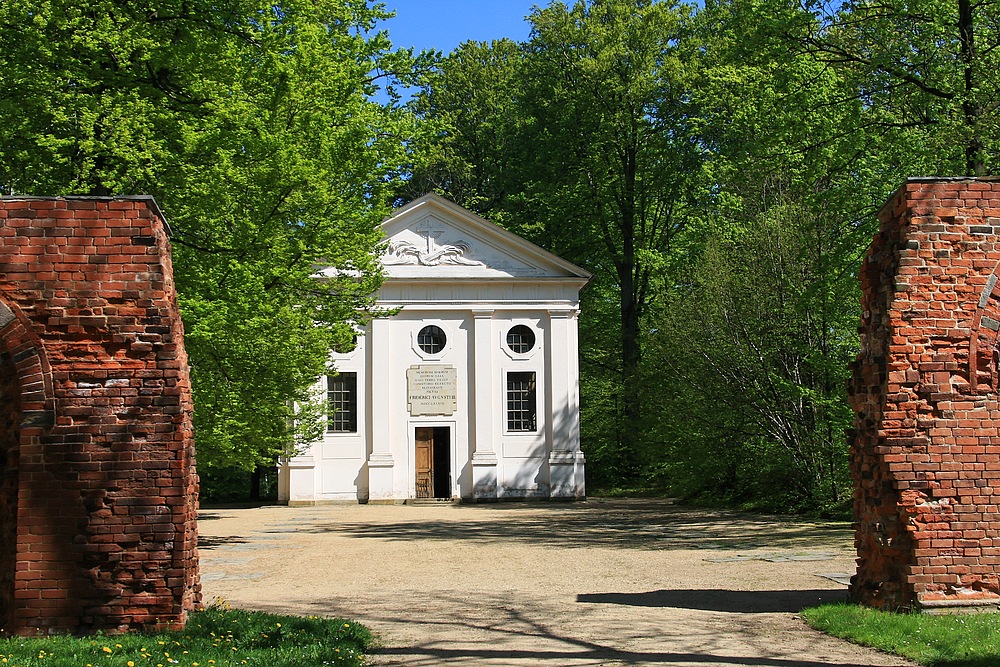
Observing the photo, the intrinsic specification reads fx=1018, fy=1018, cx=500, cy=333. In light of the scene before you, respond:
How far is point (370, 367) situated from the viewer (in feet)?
113

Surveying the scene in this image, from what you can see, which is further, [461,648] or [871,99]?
[871,99]

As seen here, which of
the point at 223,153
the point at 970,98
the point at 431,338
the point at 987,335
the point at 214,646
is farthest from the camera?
the point at 431,338

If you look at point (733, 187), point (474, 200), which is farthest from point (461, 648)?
point (474, 200)

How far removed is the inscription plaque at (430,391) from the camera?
34688 mm

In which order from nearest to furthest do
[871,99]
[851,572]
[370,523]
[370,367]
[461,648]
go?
[461,648] < [851,572] < [871,99] < [370,523] < [370,367]

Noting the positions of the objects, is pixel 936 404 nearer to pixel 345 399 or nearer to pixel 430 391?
pixel 430 391

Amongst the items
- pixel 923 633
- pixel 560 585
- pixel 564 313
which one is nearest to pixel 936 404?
pixel 923 633

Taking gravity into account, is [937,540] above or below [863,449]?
below

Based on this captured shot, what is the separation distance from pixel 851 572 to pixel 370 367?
23.4m

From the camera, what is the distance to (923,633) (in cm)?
814

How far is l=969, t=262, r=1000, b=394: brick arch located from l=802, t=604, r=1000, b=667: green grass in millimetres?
2107

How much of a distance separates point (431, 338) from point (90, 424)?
26.7m

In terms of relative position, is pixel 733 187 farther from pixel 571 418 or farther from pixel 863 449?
pixel 863 449

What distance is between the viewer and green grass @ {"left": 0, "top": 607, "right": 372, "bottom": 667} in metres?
7.07
